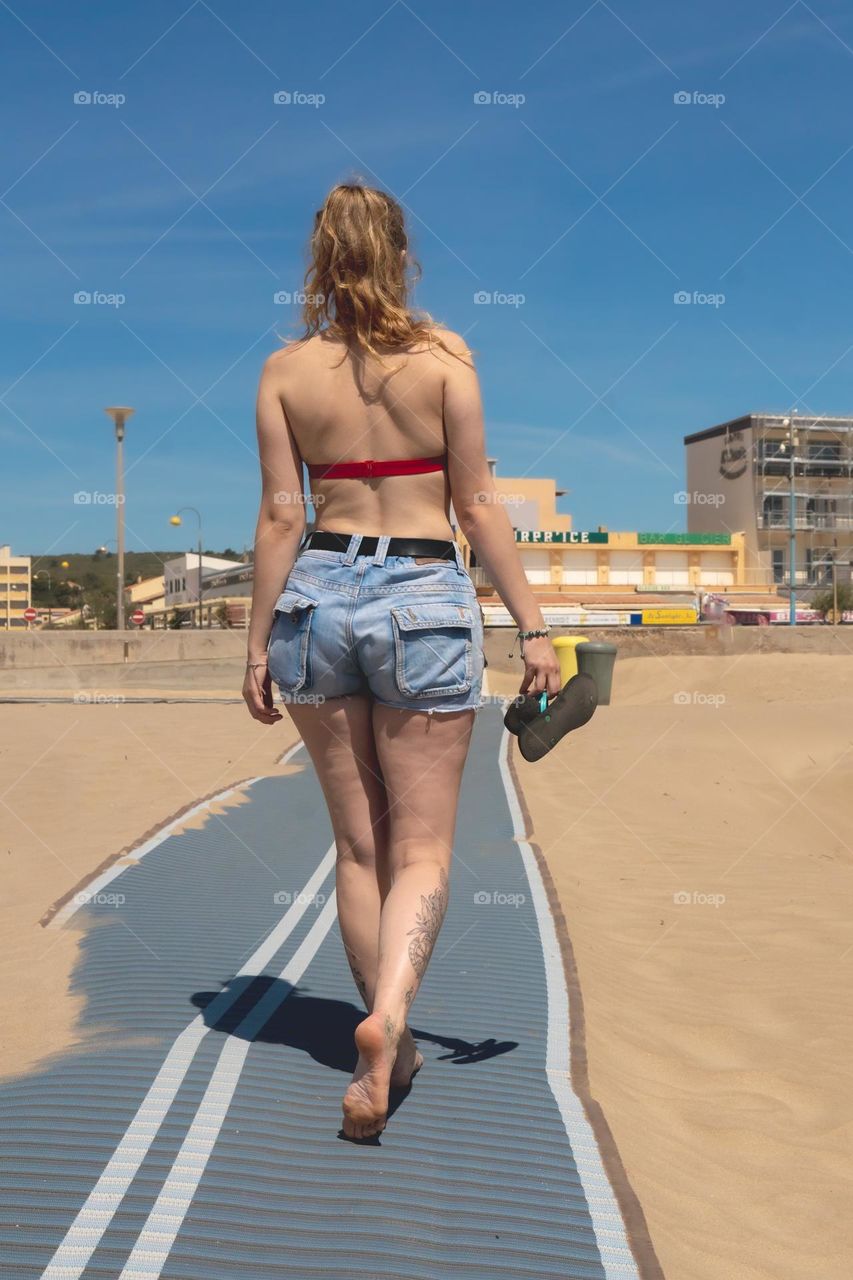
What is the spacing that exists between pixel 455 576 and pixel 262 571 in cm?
46

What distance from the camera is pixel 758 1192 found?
3178 millimetres

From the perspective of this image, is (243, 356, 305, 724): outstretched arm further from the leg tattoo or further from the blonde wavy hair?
the leg tattoo

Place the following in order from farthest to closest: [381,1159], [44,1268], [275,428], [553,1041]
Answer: [553,1041] < [275,428] < [381,1159] < [44,1268]

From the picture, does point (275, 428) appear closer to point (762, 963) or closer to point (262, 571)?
point (262, 571)

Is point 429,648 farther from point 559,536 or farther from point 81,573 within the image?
point 81,573

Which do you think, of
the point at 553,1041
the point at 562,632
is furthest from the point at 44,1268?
the point at 562,632

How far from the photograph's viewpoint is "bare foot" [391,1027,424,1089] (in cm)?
291

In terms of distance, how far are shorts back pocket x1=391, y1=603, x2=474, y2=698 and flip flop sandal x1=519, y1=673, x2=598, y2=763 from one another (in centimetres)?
36

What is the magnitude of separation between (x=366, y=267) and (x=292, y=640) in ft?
2.90

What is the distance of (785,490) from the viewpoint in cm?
8925

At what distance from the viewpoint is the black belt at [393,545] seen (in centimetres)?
272
